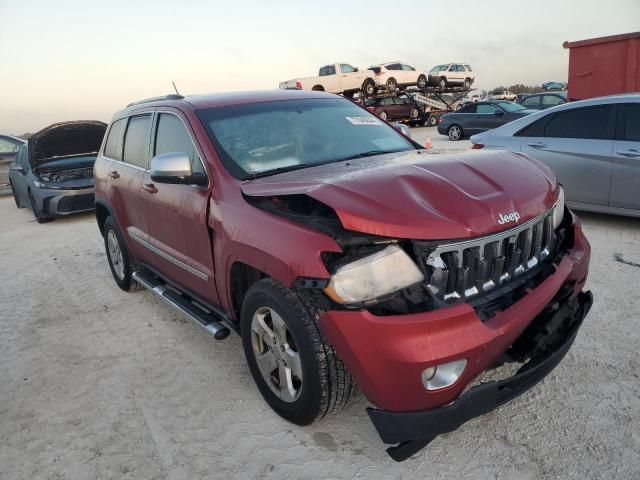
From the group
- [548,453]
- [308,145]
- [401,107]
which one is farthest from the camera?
[401,107]

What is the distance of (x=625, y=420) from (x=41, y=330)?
4.32 metres

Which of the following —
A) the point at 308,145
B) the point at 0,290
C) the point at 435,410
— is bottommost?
the point at 0,290

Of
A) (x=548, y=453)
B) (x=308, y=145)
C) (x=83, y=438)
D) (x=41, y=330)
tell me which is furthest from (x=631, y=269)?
(x=41, y=330)

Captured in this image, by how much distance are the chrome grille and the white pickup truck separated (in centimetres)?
2239

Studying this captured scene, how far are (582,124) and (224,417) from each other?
550 cm

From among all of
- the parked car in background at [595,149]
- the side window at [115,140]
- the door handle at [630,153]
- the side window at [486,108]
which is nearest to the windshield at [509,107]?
the side window at [486,108]

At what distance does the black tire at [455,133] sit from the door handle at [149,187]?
15462 millimetres

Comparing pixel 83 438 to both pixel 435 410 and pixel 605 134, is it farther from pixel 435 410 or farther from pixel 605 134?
pixel 605 134

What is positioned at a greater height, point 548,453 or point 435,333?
point 435,333

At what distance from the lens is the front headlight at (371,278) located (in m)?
2.16

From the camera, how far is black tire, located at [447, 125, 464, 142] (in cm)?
1777

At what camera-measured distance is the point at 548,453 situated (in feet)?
7.88

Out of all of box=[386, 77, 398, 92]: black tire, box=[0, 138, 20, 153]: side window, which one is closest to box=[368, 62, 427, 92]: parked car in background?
box=[386, 77, 398, 92]: black tire

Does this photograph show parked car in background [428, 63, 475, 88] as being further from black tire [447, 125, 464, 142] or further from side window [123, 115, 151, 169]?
side window [123, 115, 151, 169]
